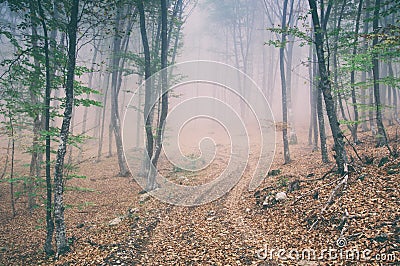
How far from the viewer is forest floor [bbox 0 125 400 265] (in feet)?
20.9

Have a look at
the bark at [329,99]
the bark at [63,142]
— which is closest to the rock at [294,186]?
the bark at [329,99]

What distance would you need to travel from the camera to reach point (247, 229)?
889cm

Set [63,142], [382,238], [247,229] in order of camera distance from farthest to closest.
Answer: [247,229] < [63,142] < [382,238]

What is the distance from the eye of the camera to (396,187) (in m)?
7.49

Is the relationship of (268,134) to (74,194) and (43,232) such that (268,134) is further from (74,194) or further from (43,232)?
(43,232)

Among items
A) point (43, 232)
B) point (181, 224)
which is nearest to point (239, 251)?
point (181, 224)

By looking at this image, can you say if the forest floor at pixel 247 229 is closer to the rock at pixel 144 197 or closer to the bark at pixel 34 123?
the rock at pixel 144 197

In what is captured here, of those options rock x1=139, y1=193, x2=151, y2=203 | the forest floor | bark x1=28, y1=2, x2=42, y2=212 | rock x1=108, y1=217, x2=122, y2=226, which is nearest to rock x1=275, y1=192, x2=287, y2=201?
the forest floor

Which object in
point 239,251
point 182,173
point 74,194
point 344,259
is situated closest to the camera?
point 344,259

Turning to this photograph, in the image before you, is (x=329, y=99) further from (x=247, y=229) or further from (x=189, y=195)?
(x=189, y=195)

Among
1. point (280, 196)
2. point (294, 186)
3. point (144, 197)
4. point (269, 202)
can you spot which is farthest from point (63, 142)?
point (294, 186)

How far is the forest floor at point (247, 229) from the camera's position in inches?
251

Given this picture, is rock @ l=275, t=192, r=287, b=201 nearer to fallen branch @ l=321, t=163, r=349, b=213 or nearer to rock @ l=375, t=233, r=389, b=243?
fallen branch @ l=321, t=163, r=349, b=213

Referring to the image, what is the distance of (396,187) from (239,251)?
502 centimetres
